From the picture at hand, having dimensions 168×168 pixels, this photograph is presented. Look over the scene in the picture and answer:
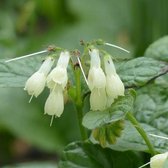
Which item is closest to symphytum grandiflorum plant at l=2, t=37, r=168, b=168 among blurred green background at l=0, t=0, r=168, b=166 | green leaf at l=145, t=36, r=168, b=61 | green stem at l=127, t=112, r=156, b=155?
green stem at l=127, t=112, r=156, b=155

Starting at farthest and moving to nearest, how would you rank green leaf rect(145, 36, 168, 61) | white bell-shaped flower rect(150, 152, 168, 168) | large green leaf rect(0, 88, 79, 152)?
large green leaf rect(0, 88, 79, 152) → green leaf rect(145, 36, 168, 61) → white bell-shaped flower rect(150, 152, 168, 168)

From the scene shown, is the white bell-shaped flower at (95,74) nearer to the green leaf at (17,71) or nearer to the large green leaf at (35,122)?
the green leaf at (17,71)

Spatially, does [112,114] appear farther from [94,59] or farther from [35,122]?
[35,122]

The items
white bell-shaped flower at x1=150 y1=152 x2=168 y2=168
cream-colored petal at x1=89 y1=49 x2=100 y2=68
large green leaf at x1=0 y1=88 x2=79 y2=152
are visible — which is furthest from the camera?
large green leaf at x1=0 y1=88 x2=79 y2=152

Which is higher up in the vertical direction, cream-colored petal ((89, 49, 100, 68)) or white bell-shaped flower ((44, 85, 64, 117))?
cream-colored petal ((89, 49, 100, 68))

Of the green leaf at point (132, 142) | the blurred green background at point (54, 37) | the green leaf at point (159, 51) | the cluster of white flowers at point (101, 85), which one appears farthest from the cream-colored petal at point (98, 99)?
the blurred green background at point (54, 37)

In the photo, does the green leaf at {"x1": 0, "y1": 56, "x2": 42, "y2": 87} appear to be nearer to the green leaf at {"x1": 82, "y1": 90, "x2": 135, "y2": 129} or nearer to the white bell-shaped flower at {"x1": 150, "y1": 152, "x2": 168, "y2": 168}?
the green leaf at {"x1": 82, "y1": 90, "x2": 135, "y2": 129}

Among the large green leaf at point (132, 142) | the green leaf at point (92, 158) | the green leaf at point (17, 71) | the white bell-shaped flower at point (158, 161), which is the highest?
the green leaf at point (17, 71)
